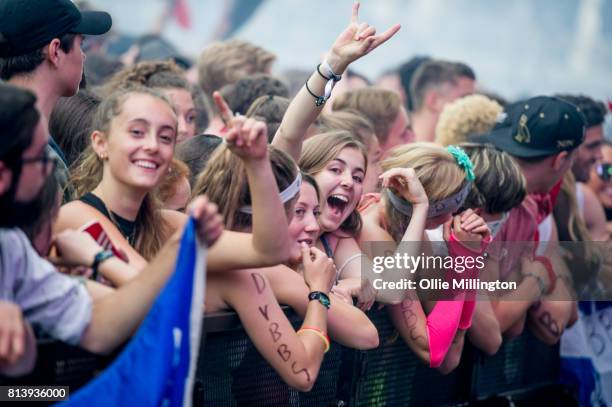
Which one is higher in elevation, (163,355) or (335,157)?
(163,355)

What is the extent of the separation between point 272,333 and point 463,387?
209 centimetres

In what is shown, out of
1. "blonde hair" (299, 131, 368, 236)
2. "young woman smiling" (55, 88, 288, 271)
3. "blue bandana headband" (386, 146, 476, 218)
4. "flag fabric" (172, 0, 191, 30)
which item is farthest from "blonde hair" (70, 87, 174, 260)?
"flag fabric" (172, 0, 191, 30)

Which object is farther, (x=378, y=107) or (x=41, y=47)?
(x=378, y=107)

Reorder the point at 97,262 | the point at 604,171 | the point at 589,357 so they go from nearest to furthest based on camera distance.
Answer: the point at 97,262, the point at 589,357, the point at 604,171

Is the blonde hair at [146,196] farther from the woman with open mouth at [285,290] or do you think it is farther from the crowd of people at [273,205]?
the woman with open mouth at [285,290]

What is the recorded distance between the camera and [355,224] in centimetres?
505

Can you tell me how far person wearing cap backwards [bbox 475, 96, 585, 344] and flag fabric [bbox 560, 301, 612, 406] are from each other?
0.57 ft

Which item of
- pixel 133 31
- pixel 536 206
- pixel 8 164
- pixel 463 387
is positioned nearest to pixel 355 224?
pixel 463 387

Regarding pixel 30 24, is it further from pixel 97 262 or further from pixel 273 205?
pixel 273 205

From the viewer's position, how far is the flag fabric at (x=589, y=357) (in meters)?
6.37

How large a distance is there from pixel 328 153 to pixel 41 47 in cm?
140

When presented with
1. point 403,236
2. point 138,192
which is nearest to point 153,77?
point 403,236

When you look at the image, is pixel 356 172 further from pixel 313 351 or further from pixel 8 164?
pixel 8 164

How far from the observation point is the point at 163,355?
3.08 m
